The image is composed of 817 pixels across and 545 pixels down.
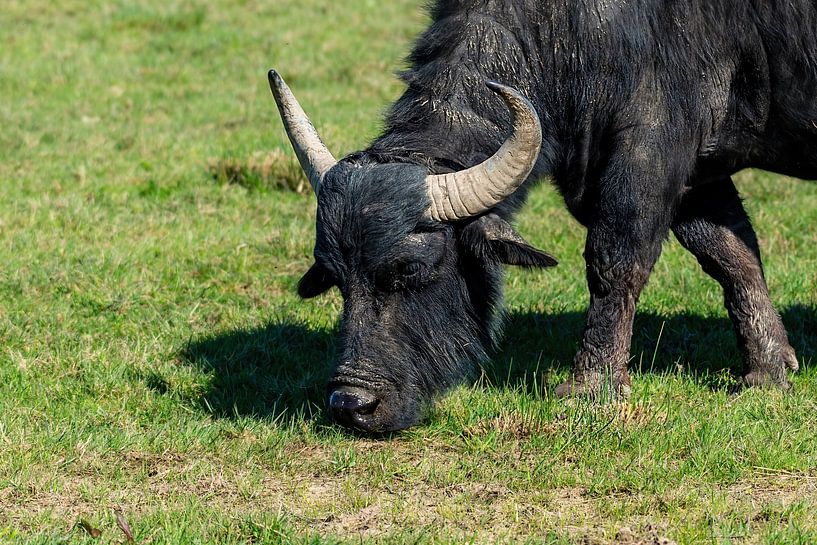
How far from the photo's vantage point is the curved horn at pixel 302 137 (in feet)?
18.4

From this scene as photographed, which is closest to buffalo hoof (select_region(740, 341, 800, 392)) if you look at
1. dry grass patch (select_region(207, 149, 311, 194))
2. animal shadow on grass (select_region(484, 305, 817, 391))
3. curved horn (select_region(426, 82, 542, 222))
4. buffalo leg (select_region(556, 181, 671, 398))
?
animal shadow on grass (select_region(484, 305, 817, 391))

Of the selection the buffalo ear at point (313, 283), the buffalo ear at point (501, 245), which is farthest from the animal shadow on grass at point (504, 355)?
the buffalo ear at point (501, 245)

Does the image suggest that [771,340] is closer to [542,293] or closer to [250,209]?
[542,293]

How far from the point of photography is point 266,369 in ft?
21.4

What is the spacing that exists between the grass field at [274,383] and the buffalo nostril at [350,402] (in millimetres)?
206

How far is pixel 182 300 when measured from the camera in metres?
7.40

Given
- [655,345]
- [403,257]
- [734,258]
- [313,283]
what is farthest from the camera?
[655,345]

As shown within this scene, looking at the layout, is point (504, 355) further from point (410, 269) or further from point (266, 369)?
point (410, 269)

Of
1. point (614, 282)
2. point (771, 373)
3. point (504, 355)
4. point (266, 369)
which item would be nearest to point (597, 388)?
point (614, 282)

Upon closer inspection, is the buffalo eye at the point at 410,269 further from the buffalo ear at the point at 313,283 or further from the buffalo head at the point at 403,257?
the buffalo ear at the point at 313,283

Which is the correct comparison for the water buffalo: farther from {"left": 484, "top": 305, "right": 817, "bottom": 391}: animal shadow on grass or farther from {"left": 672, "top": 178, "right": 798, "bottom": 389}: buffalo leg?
{"left": 484, "top": 305, "right": 817, "bottom": 391}: animal shadow on grass

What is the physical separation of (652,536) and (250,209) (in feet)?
17.7

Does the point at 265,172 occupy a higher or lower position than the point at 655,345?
higher

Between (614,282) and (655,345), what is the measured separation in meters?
1.20
